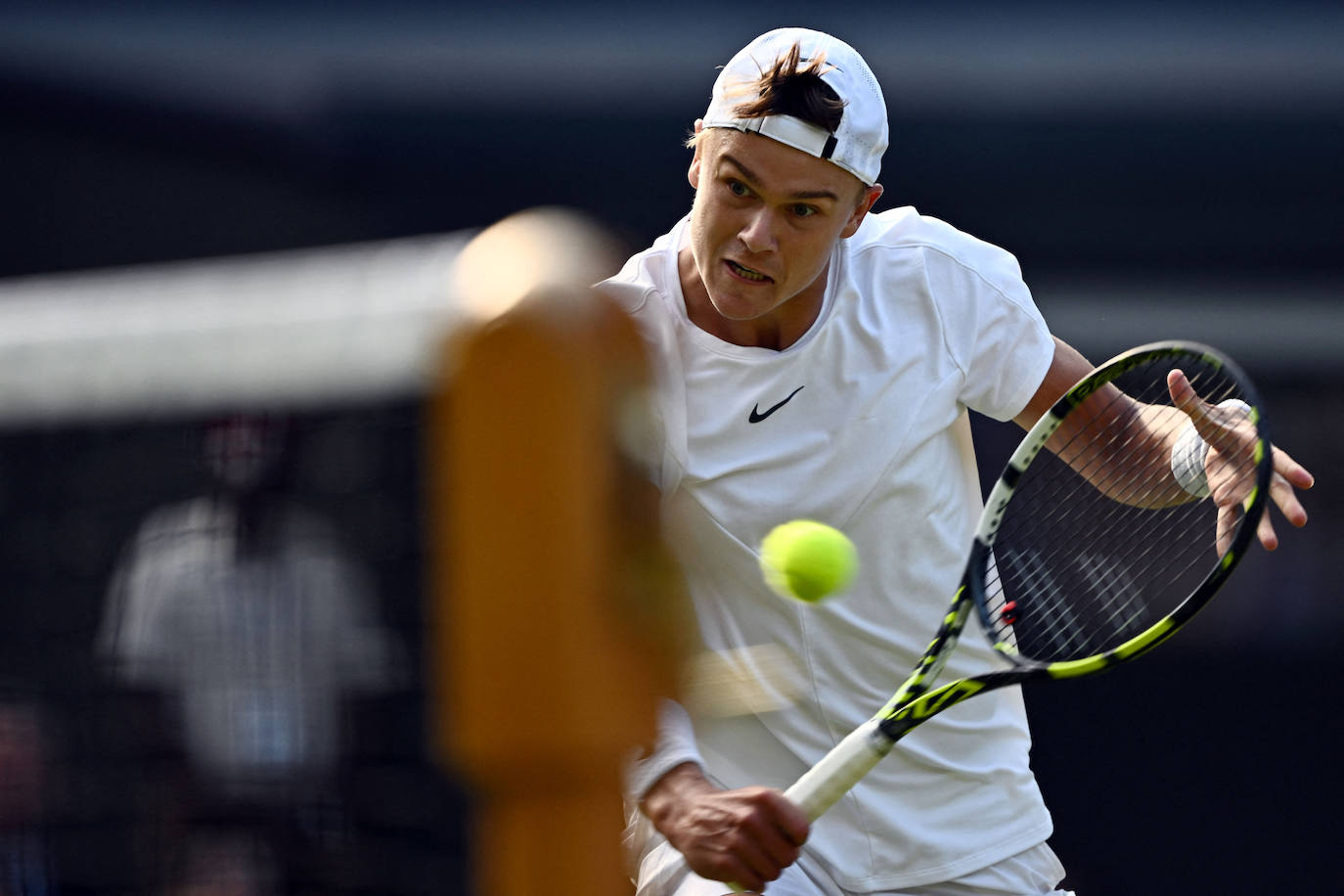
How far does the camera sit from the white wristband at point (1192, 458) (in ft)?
6.63

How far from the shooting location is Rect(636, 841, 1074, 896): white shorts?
6.77ft

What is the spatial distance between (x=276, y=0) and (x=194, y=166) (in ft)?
3.71

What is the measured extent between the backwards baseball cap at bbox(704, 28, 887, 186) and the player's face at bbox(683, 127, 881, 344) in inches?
0.5

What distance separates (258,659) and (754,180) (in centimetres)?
87

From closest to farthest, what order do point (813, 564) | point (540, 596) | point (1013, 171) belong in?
1. point (540, 596)
2. point (813, 564)
3. point (1013, 171)

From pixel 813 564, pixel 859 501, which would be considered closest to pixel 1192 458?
pixel 859 501

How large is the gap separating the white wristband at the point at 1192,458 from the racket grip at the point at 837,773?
0.51 m

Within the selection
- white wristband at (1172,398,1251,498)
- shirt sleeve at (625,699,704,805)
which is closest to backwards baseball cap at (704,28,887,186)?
white wristband at (1172,398,1251,498)

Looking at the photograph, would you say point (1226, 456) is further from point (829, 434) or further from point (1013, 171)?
point (1013, 171)

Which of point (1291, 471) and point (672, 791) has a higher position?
point (1291, 471)

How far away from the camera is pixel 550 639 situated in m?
1.06

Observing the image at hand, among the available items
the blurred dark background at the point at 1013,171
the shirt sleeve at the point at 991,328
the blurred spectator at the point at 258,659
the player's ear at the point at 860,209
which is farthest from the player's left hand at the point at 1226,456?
the blurred dark background at the point at 1013,171

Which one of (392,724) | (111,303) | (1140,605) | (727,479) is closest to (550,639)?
(392,724)

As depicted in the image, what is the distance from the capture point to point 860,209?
2135 millimetres
